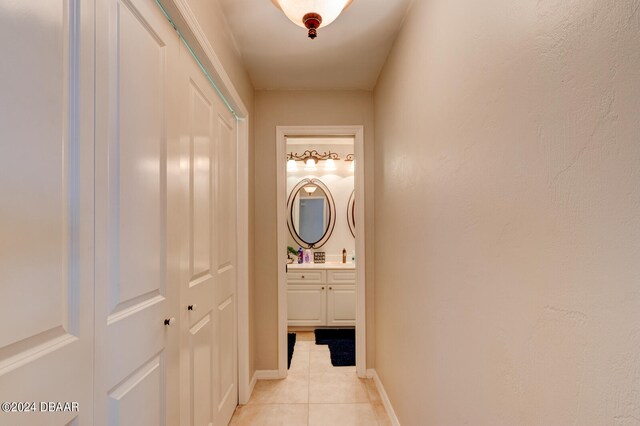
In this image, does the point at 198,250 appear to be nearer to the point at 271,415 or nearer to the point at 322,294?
the point at 271,415

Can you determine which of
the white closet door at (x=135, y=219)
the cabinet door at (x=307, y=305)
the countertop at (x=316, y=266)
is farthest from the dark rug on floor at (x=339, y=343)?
the white closet door at (x=135, y=219)

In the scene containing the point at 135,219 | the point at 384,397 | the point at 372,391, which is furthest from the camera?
the point at 372,391

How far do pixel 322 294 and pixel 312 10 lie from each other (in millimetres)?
3221

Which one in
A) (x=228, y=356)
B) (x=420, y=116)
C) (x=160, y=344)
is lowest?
(x=228, y=356)

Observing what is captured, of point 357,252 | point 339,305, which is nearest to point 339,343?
point 339,305

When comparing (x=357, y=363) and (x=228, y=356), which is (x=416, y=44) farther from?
(x=357, y=363)

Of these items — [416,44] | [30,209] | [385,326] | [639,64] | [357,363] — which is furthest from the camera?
[357,363]

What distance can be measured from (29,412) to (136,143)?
74 cm

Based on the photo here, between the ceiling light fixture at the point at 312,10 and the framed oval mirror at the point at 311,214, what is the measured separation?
3082 millimetres

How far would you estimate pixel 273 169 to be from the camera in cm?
285

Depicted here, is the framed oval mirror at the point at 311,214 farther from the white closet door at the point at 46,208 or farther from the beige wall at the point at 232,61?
the white closet door at the point at 46,208

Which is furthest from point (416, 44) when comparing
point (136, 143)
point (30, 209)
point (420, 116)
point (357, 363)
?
point (357, 363)

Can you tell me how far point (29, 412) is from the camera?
635 mm

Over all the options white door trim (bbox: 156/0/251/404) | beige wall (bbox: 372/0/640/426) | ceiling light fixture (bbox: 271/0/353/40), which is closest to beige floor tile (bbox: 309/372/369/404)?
white door trim (bbox: 156/0/251/404)
